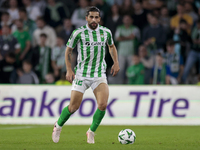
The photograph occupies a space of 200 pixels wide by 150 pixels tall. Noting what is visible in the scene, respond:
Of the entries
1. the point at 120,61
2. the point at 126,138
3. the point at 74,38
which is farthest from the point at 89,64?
the point at 120,61

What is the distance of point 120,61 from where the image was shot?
44.7ft

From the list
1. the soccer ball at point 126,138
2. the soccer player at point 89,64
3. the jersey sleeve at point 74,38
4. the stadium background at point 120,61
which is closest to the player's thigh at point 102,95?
the soccer player at point 89,64

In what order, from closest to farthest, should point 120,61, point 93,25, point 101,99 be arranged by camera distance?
point 101,99 → point 93,25 → point 120,61

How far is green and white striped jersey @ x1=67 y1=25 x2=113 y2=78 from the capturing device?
22.1 feet

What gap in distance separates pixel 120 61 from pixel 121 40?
2.44 ft

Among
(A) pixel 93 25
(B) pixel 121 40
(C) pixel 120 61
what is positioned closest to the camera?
(A) pixel 93 25

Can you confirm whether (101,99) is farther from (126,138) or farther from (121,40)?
(121,40)

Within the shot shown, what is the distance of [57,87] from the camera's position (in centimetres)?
1172

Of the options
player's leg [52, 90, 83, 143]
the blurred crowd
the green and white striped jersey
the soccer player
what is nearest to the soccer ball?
the soccer player

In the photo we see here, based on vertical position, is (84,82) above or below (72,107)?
above

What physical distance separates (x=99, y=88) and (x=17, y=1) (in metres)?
9.88

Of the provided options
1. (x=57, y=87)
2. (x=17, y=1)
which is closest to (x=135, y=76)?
(x=57, y=87)

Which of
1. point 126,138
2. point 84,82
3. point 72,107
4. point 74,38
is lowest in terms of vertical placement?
point 126,138

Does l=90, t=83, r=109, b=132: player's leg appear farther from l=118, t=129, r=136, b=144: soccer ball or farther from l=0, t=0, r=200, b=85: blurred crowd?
l=0, t=0, r=200, b=85: blurred crowd
